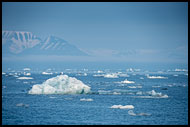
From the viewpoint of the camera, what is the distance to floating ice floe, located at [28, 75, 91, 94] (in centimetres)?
4309

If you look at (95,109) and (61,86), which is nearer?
(95,109)

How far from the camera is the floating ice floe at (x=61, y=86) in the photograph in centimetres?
4309

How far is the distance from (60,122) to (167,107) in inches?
Answer: 436

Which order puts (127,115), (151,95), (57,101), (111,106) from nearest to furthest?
(127,115) → (111,106) → (57,101) → (151,95)

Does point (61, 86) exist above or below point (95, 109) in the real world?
above

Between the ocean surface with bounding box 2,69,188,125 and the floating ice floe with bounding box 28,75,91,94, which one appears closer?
the ocean surface with bounding box 2,69,188,125

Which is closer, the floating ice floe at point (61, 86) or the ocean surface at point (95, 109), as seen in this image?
the ocean surface at point (95, 109)

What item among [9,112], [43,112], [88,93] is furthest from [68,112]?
[88,93]

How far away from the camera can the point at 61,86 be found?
44.1 meters

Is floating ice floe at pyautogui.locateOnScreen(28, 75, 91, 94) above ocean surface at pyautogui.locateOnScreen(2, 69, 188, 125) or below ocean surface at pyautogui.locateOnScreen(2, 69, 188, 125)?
above

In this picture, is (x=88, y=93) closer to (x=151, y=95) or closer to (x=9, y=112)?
(x=151, y=95)

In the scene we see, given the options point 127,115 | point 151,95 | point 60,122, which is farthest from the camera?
point 151,95

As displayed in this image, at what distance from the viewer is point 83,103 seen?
125 feet

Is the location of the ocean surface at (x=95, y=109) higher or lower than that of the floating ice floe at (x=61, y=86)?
lower
